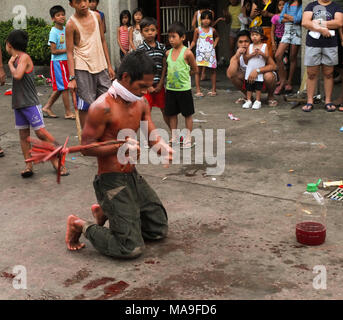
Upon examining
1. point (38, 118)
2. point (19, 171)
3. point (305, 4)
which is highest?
point (305, 4)

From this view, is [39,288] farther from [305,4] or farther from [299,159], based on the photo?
[305,4]

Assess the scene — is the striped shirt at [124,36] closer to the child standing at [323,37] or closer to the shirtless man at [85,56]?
the child standing at [323,37]

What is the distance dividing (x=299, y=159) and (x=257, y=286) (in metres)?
2.86

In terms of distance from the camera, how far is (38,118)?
20.0 feet

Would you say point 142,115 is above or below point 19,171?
above

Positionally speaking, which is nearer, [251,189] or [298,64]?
[251,189]

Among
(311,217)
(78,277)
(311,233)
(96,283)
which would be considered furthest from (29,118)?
(311,233)

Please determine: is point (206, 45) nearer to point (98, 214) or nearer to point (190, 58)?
point (190, 58)

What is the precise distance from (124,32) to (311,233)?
7.71 meters

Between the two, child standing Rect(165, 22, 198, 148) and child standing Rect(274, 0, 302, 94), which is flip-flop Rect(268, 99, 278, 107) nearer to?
child standing Rect(274, 0, 302, 94)

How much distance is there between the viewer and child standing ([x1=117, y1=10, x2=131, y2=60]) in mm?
11016

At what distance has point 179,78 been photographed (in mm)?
6930

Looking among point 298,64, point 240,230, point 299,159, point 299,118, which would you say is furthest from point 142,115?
point 298,64

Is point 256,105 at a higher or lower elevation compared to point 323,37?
lower
